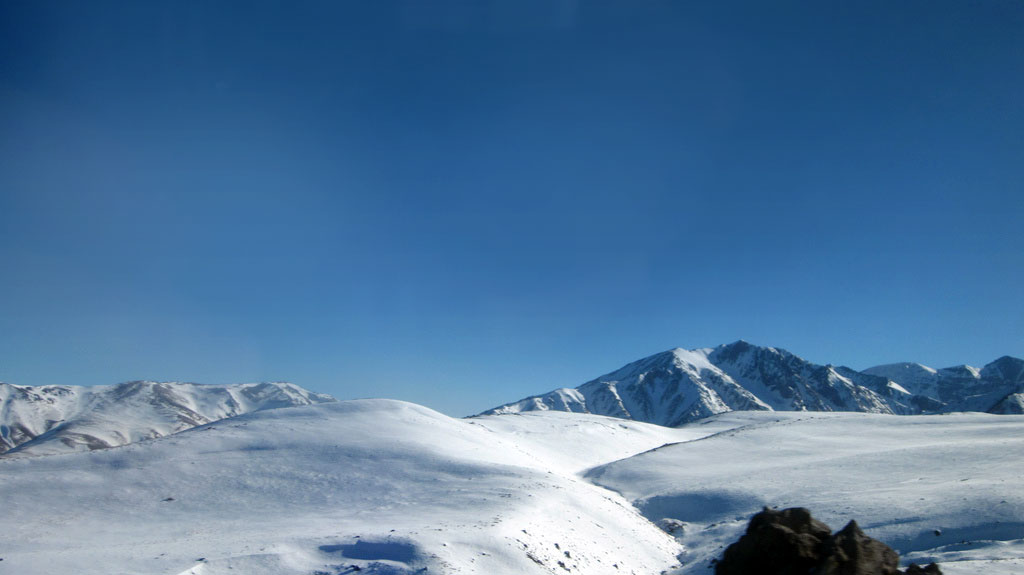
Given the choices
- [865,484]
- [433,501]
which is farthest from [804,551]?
[865,484]

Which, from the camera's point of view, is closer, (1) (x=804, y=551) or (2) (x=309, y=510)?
(1) (x=804, y=551)

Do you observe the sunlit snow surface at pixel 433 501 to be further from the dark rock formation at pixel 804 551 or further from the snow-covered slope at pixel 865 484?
the dark rock formation at pixel 804 551

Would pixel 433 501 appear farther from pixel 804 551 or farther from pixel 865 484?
pixel 865 484

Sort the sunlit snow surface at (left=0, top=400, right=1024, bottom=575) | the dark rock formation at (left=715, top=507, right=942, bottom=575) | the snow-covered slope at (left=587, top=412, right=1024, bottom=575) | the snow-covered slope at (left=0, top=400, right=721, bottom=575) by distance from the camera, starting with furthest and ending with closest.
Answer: the snow-covered slope at (left=587, top=412, right=1024, bottom=575), the sunlit snow surface at (left=0, top=400, right=1024, bottom=575), the snow-covered slope at (left=0, top=400, right=721, bottom=575), the dark rock formation at (left=715, top=507, right=942, bottom=575)

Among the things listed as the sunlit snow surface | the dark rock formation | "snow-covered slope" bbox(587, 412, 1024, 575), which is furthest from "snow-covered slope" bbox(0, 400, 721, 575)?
the dark rock formation

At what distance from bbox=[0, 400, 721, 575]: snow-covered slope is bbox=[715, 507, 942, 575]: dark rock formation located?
21.3 ft

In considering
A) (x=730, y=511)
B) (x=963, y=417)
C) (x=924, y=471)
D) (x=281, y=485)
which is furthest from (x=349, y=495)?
(x=963, y=417)

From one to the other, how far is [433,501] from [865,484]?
24.7m

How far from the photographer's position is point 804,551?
13.8 meters

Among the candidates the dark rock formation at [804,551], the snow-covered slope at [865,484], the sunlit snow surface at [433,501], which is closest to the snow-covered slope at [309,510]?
the sunlit snow surface at [433,501]

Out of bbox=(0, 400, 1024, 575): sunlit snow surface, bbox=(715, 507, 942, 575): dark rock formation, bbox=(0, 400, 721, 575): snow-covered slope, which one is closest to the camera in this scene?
bbox=(715, 507, 942, 575): dark rock formation

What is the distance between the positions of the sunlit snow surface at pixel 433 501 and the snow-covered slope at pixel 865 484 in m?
0.14

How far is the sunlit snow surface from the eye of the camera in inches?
696

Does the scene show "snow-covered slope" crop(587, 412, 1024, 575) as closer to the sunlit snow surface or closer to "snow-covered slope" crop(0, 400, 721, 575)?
the sunlit snow surface
